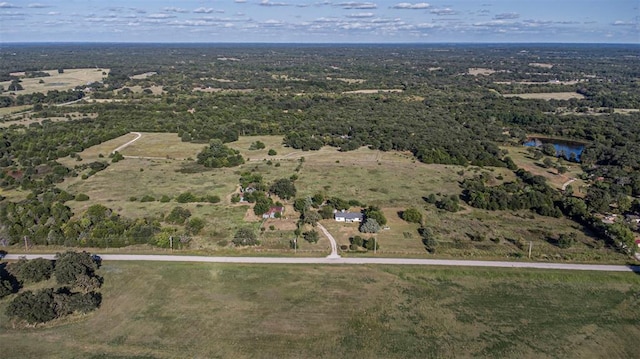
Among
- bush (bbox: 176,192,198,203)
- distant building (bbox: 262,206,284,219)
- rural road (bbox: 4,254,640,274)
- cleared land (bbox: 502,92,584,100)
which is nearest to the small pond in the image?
rural road (bbox: 4,254,640,274)

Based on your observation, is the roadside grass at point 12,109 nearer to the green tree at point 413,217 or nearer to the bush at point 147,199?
the bush at point 147,199

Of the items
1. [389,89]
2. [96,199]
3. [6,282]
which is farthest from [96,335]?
[389,89]

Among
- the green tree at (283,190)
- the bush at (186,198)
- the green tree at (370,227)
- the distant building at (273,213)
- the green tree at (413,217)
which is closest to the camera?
the green tree at (370,227)

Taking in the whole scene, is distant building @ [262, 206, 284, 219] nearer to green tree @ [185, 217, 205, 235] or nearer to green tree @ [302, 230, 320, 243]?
green tree @ [302, 230, 320, 243]

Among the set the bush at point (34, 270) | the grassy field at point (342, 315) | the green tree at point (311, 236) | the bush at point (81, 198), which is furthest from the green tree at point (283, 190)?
the bush at point (34, 270)

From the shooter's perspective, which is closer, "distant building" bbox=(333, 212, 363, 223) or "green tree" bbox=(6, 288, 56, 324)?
"green tree" bbox=(6, 288, 56, 324)

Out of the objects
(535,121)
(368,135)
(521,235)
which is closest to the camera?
(521,235)

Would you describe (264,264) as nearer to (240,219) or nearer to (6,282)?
(240,219)
